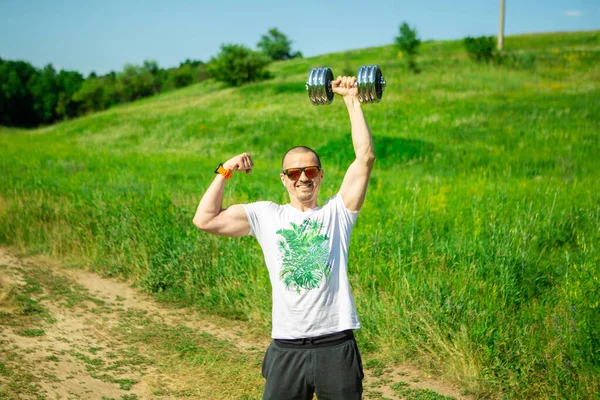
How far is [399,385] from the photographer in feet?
17.4

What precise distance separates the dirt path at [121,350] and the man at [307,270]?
7.04ft

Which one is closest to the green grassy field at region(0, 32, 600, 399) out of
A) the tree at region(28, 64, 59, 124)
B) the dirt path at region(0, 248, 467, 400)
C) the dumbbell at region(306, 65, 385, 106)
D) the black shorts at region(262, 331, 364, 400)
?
the dirt path at region(0, 248, 467, 400)

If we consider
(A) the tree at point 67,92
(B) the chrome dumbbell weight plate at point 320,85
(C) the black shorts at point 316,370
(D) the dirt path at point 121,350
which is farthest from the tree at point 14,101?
(C) the black shorts at point 316,370

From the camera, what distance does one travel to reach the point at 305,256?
323cm

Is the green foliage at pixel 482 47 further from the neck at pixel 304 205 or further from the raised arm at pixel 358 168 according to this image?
the neck at pixel 304 205

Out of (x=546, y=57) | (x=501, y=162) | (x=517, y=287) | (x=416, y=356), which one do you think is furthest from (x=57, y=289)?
(x=546, y=57)

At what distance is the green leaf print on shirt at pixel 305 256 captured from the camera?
3.22m

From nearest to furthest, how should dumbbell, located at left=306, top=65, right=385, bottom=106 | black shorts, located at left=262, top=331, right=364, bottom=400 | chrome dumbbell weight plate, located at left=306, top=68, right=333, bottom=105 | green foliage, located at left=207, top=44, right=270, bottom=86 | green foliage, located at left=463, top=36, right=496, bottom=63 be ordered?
1. black shorts, located at left=262, top=331, right=364, bottom=400
2. dumbbell, located at left=306, top=65, right=385, bottom=106
3. chrome dumbbell weight plate, located at left=306, top=68, right=333, bottom=105
4. green foliage, located at left=463, top=36, right=496, bottom=63
5. green foliage, located at left=207, top=44, right=270, bottom=86

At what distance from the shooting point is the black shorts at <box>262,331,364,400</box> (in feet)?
10.3

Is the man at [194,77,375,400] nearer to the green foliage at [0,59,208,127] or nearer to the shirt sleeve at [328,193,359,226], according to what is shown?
the shirt sleeve at [328,193,359,226]

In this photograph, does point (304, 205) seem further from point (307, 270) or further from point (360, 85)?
point (360, 85)

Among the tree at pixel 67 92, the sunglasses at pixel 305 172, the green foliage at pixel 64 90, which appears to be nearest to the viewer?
the sunglasses at pixel 305 172

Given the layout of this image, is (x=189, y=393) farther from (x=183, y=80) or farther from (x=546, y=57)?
(x=183, y=80)

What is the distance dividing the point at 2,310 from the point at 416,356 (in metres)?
4.53
